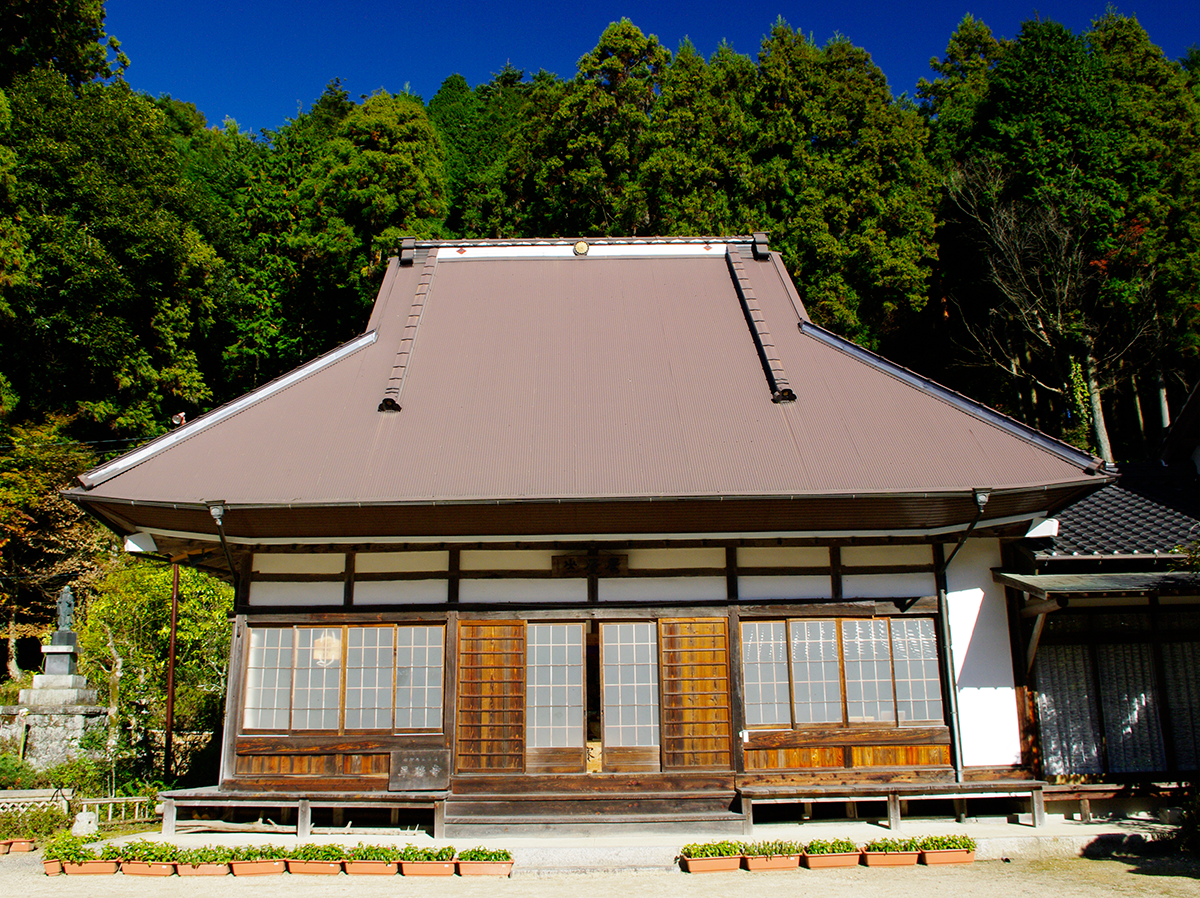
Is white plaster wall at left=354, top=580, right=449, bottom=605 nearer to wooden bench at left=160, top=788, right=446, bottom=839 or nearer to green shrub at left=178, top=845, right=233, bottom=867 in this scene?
wooden bench at left=160, top=788, right=446, bottom=839

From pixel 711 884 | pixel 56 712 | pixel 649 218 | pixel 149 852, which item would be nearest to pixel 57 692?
pixel 56 712

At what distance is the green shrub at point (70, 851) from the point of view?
7.52 meters

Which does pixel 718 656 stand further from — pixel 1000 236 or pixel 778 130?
pixel 778 130

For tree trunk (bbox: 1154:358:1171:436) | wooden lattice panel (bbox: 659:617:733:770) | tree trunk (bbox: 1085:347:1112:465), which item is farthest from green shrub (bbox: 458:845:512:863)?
tree trunk (bbox: 1154:358:1171:436)

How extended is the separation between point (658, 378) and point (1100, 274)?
660 inches

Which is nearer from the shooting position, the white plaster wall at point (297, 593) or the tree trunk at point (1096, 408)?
the white plaster wall at point (297, 593)

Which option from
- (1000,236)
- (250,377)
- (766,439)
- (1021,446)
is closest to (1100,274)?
(1000,236)

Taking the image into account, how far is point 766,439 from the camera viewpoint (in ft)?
30.8

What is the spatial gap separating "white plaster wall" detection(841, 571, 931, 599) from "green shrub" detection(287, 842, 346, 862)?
18.8 feet

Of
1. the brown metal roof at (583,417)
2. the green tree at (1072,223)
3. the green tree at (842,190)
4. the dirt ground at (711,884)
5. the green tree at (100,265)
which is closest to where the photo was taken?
the dirt ground at (711,884)

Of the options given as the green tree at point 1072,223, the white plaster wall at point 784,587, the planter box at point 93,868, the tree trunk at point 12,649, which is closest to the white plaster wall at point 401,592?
the planter box at point 93,868

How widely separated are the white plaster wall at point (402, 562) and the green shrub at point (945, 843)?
18.0 feet

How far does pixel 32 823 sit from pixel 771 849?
8209 millimetres

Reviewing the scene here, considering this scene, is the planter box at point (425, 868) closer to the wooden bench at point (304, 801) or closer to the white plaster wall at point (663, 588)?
the wooden bench at point (304, 801)
